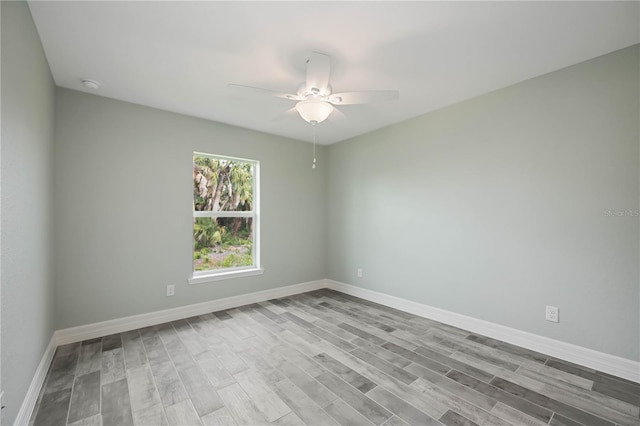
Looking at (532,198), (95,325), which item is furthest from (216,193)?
(532,198)

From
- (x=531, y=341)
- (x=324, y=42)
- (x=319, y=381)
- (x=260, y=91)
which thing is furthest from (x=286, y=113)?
(x=531, y=341)

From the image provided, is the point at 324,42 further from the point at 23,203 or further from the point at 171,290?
the point at 171,290

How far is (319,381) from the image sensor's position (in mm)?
2074

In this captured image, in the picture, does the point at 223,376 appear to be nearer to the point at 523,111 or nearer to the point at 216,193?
the point at 216,193

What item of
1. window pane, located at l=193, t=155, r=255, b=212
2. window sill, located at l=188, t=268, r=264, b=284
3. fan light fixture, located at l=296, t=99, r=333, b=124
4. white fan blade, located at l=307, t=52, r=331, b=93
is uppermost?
white fan blade, located at l=307, t=52, r=331, b=93

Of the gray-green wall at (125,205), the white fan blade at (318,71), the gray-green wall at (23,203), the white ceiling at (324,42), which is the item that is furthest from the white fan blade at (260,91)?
the gray-green wall at (125,205)

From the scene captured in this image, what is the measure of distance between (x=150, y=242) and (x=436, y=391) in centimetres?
310

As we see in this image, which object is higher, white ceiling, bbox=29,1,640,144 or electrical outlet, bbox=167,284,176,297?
white ceiling, bbox=29,1,640,144

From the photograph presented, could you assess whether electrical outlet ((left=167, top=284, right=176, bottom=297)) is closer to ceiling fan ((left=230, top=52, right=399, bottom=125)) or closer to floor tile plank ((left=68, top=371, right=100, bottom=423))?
floor tile plank ((left=68, top=371, right=100, bottom=423))

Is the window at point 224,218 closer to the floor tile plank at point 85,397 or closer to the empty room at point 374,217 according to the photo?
the empty room at point 374,217

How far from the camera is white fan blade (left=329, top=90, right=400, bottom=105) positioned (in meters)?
2.10

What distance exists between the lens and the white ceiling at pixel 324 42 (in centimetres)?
172

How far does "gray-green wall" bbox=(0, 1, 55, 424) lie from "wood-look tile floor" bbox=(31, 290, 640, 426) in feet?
1.39


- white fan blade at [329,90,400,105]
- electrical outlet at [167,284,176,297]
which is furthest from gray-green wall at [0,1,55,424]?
white fan blade at [329,90,400,105]
